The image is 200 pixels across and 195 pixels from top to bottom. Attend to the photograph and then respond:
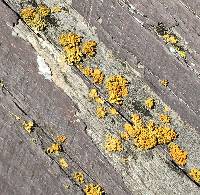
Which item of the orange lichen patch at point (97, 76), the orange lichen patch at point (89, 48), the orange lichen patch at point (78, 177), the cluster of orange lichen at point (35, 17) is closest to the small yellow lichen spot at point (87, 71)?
the orange lichen patch at point (97, 76)

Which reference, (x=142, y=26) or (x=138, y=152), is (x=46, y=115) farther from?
(x=142, y=26)

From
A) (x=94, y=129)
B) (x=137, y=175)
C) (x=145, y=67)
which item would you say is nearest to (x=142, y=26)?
(x=145, y=67)

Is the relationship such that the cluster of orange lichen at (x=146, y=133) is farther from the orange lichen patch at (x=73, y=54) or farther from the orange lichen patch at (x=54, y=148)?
the orange lichen patch at (x=73, y=54)

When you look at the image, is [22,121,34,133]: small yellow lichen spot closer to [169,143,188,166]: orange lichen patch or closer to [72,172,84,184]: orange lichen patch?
[72,172,84,184]: orange lichen patch

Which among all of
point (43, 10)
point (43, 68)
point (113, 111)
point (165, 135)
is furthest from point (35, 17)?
point (165, 135)

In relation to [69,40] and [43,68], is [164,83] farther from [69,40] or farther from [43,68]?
[43,68]

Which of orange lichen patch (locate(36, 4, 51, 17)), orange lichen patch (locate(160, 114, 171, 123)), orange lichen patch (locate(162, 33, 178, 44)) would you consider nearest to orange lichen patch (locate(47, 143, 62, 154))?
orange lichen patch (locate(160, 114, 171, 123))
